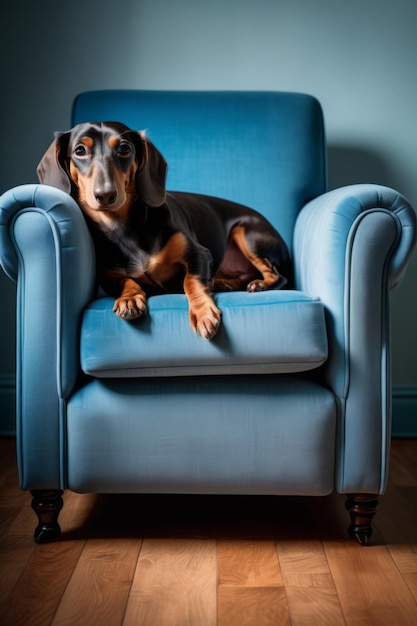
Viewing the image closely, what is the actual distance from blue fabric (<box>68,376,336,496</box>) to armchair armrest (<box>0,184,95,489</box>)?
60 millimetres

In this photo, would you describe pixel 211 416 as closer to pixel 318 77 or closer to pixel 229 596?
pixel 229 596

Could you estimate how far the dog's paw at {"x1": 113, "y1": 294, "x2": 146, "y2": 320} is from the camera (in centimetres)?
149

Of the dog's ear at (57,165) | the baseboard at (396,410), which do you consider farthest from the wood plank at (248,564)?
the baseboard at (396,410)

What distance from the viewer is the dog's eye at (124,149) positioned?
66.1 inches

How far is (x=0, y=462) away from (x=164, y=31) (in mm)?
1664

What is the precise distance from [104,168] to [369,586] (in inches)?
42.5

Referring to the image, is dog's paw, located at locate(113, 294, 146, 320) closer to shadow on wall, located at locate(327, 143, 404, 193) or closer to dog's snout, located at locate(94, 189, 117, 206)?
dog's snout, located at locate(94, 189, 117, 206)

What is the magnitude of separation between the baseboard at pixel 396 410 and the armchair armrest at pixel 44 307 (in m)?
1.07

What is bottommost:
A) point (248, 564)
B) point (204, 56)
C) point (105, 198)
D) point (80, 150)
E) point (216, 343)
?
point (248, 564)

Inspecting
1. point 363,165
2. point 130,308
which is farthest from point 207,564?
point 363,165

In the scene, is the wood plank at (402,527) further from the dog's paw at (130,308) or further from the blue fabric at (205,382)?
the dog's paw at (130,308)

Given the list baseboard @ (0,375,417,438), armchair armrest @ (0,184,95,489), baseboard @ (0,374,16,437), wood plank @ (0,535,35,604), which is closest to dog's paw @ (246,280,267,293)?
armchair armrest @ (0,184,95,489)

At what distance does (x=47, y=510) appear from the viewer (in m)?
1.58

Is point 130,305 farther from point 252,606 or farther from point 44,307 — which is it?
point 252,606
